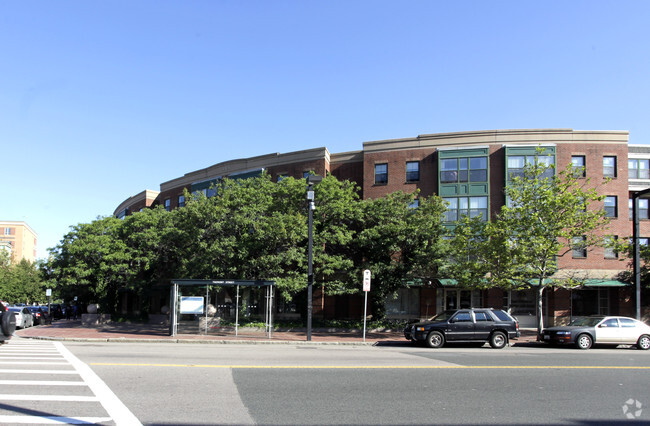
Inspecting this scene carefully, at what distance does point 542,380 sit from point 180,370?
7.98 meters

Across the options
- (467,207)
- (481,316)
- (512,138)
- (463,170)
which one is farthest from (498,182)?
(481,316)

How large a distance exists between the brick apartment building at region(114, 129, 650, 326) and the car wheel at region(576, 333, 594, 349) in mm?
10073

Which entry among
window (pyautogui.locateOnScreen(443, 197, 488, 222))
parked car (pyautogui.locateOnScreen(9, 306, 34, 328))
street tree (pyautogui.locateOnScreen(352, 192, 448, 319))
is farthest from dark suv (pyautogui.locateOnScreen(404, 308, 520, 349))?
parked car (pyautogui.locateOnScreen(9, 306, 34, 328))

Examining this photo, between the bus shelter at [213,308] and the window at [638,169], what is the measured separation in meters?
25.0

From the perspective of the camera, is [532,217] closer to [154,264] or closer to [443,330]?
[443,330]

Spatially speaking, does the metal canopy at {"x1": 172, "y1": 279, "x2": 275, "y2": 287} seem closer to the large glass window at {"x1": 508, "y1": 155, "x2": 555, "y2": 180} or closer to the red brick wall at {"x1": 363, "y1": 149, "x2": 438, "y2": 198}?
the red brick wall at {"x1": 363, "y1": 149, "x2": 438, "y2": 198}

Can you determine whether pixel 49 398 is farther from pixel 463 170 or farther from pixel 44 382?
pixel 463 170

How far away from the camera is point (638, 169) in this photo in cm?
3284

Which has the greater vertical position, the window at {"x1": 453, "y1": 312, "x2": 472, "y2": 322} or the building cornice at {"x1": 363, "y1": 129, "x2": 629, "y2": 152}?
the building cornice at {"x1": 363, "y1": 129, "x2": 629, "y2": 152}

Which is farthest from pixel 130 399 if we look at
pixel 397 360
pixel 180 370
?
pixel 397 360

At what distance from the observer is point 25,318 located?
29688mm

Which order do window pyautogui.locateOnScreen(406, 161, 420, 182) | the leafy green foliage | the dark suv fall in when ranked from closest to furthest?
1. the dark suv
2. window pyautogui.locateOnScreen(406, 161, 420, 182)
3. the leafy green foliage

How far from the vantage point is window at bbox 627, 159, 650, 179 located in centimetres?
3275

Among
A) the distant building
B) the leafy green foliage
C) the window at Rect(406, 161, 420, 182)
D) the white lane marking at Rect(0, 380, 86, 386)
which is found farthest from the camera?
the distant building
